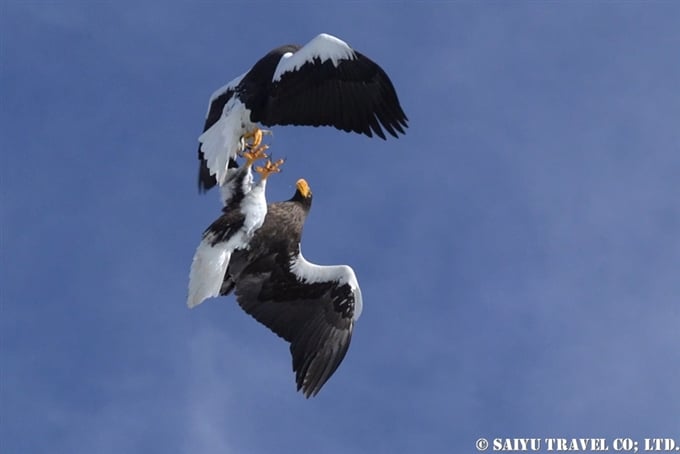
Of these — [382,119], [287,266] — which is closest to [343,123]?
[382,119]

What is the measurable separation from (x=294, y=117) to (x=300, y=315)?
96.5 inches

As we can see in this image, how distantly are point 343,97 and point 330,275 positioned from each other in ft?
7.19

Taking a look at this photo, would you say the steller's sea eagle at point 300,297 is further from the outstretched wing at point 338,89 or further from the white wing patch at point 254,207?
the outstretched wing at point 338,89

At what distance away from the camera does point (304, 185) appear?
23.4 metres

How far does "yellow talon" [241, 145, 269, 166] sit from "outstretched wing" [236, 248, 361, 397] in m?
1.30

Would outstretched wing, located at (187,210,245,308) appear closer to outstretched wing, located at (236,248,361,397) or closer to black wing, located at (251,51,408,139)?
outstretched wing, located at (236,248,361,397)

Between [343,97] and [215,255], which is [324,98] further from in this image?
[215,255]

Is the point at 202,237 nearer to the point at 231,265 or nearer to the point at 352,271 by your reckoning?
the point at 231,265

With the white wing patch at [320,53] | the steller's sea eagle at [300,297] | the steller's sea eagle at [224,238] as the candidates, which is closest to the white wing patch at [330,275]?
the steller's sea eagle at [300,297]

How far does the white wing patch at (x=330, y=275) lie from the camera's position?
76.5 feet

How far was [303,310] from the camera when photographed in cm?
2345

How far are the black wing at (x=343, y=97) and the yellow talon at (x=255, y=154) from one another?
28cm

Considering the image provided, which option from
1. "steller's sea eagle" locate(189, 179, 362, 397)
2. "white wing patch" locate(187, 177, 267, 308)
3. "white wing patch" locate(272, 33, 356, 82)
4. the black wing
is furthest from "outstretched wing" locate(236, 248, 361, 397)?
"white wing patch" locate(272, 33, 356, 82)

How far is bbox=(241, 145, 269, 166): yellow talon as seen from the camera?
73.9 feet
